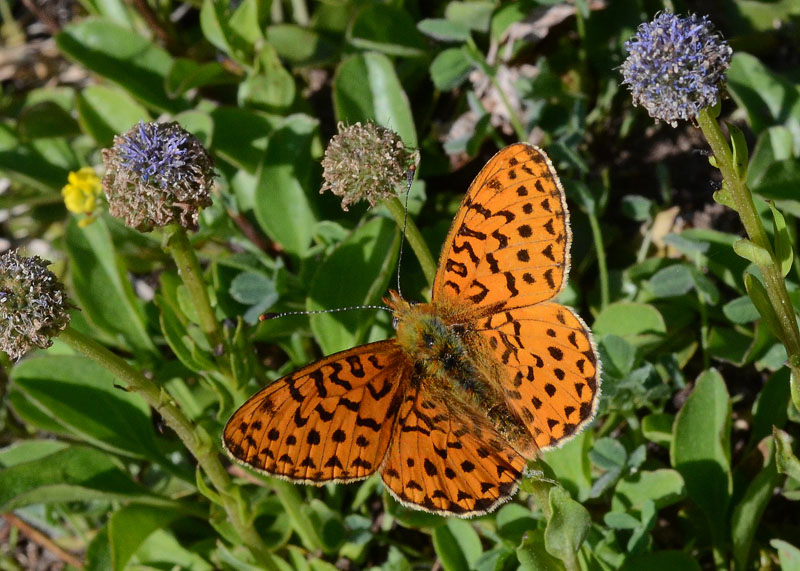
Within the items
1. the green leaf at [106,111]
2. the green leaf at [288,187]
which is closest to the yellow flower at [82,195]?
the green leaf at [106,111]

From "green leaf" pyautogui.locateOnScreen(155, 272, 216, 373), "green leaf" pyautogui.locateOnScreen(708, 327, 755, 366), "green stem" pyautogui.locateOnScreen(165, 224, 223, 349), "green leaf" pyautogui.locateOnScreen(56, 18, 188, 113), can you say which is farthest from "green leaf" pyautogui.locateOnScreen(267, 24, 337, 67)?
"green leaf" pyautogui.locateOnScreen(708, 327, 755, 366)

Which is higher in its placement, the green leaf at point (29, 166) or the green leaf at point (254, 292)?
the green leaf at point (29, 166)

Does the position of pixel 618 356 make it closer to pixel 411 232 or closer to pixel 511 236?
pixel 511 236

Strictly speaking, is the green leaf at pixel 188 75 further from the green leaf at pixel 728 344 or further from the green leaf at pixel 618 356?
the green leaf at pixel 728 344

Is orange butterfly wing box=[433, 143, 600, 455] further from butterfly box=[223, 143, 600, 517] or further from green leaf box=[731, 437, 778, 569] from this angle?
green leaf box=[731, 437, 778, 569]

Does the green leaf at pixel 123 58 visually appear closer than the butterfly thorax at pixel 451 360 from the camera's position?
No

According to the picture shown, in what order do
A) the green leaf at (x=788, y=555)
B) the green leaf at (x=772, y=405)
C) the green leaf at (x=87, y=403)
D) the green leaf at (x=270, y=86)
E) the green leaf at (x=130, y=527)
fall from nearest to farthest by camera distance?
the green leaf at (x=788, y=555) < the green leaf at (x=772, y=405) < the green leaf at (x=130, y=527) < the green leaf at (x=87, y=403) < the green leaf at (x=270, y=86)
